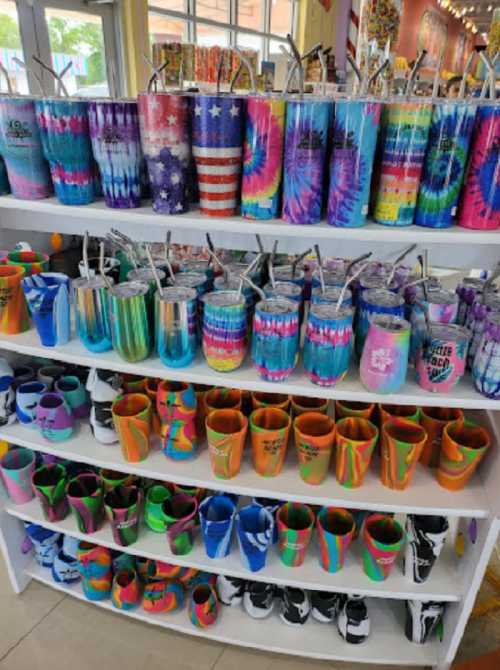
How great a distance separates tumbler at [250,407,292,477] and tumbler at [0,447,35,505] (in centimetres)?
70

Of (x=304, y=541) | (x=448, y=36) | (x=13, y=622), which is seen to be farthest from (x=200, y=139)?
(x=448, y=36)

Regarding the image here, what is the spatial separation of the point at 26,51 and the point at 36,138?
313 cm

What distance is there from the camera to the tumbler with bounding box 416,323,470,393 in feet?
3.10

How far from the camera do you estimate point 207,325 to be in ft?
3.25

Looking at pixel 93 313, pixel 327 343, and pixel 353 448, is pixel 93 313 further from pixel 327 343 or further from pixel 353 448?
pixel 353 448

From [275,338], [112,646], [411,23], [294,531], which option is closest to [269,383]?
[275,338]

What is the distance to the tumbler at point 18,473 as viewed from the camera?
1403 mm

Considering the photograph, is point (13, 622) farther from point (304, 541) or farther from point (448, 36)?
point (448, 36)

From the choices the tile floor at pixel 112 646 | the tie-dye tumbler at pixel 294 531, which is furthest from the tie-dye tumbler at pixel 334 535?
the tile floor at pixel 112 646

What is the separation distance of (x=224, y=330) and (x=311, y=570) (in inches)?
29.2

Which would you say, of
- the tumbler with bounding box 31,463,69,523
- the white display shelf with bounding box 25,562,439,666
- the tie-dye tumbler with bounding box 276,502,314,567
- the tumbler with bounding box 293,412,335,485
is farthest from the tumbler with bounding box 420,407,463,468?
the tumbler with bounding box 31,463,69,523

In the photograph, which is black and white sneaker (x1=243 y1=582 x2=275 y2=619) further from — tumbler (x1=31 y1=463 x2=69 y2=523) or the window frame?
the window frame

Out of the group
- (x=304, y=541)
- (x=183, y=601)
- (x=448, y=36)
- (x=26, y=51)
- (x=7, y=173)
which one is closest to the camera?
(x=7, y=173)

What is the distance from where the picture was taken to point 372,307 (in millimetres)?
1011
